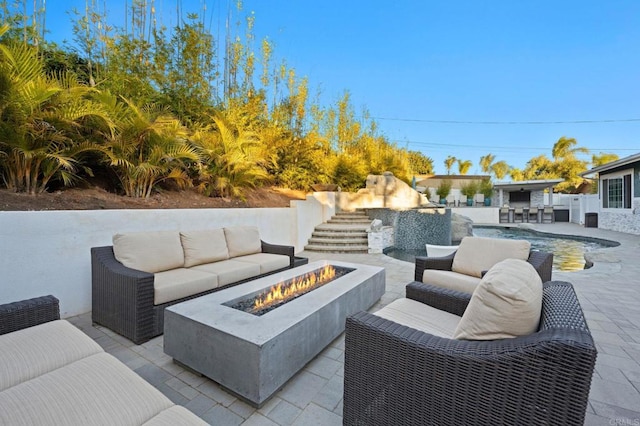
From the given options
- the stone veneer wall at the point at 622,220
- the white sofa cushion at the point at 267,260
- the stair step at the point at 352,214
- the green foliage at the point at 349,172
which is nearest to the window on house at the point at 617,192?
the stone veneer wall at the point at 622,220

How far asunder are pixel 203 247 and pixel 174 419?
2794mm

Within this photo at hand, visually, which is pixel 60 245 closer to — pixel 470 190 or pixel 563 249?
pixel 563 249

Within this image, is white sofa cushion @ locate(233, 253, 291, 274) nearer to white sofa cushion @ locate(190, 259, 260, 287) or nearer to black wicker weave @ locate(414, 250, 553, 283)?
white sofa cushion @ locate(190, 259, 260, 287)

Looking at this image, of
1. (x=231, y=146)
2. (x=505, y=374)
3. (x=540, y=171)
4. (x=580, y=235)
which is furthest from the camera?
(x=540, y=171)

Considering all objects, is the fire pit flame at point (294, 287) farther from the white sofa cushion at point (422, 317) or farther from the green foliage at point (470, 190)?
the green foliage at point (470, 190)

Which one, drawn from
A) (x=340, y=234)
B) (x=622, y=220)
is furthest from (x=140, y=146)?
(x=622, y=220)

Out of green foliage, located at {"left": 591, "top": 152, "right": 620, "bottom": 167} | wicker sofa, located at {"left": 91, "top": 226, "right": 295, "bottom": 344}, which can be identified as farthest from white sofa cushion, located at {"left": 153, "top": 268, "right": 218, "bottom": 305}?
green foliage, located at {"left": 591, "top": 152, "right": 620, "bottom": 167}

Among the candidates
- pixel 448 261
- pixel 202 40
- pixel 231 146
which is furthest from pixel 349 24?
pixel 448 261

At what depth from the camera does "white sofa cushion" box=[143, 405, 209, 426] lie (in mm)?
1033

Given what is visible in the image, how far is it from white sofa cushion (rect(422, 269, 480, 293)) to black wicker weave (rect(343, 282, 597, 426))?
4.62 feet

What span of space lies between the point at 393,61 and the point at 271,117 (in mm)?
9358

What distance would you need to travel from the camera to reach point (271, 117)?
28.3 ft

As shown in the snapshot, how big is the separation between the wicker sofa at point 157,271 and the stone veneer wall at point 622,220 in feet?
45.5

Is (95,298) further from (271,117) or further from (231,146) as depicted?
(271,117)
